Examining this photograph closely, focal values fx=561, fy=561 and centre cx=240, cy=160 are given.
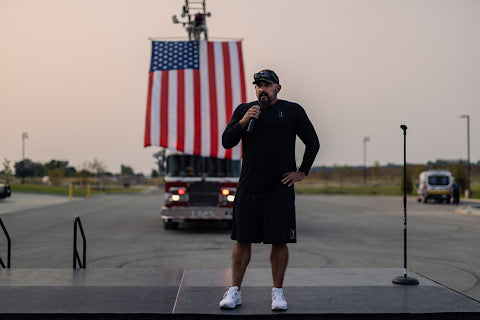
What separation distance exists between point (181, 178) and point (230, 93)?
272 cm

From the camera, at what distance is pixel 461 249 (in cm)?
1206

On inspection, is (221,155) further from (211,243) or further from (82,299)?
(82,299)

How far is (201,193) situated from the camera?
1462 centimetres

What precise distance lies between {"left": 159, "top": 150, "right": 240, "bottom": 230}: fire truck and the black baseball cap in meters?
9.41

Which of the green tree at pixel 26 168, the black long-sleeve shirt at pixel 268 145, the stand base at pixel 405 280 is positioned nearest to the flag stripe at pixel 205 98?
the stand base at pixel 405 280

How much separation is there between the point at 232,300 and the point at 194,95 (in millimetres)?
11102

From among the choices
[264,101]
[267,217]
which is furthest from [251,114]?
[267,217]

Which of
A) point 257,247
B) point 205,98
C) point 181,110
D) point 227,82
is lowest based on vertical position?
point 257,247

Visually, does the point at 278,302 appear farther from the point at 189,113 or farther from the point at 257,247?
the point at 189,113

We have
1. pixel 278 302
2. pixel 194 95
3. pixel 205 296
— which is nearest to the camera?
pixel 278 302

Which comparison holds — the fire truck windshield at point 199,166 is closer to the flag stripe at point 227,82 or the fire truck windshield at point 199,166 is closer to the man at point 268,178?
the flag stripe at point 227,82

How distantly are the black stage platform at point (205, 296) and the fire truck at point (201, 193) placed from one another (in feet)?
24.3

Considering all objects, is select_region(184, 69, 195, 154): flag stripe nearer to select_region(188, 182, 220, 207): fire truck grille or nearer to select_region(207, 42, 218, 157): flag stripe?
select_region(207, 42, 218, 157): flag stripe

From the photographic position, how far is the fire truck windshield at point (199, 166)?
48.7ft
